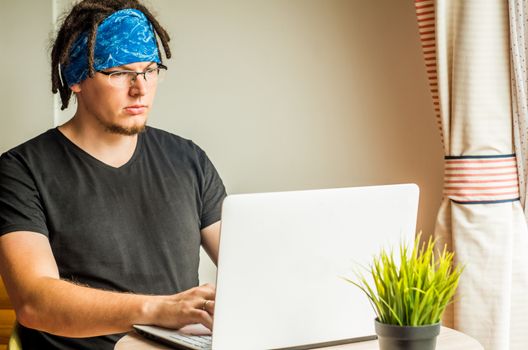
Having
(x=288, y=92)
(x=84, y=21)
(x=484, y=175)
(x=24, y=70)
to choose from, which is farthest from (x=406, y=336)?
(x=24, y=70)

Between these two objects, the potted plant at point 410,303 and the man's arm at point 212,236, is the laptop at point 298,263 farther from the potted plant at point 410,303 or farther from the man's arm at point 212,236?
the man's arm at point 212,236

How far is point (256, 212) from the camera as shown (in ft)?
→ 4.24

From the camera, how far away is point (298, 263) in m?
1.34

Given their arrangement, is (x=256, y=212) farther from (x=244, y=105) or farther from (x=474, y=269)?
(x=244, y=105)

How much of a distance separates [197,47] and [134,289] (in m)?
1.01

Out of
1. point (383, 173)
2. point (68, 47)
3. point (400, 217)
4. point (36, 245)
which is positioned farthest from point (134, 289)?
point (383, 173)

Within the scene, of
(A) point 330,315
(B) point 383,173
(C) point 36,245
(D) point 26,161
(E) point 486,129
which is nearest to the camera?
(A) point 330,315

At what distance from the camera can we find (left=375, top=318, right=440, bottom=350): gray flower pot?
1.22 metres

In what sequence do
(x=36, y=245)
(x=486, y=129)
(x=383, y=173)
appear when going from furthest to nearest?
1. (x=383, y=173)
2. (x=486, y=129)
3. (x=36, y=245)

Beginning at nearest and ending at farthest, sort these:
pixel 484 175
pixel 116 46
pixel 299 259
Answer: pixel 299 259 → pixel 116 46 → pixel 484 175

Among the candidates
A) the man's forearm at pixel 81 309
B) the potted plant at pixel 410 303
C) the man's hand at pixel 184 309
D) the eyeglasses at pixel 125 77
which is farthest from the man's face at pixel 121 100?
the potted plant at pixel 410 303

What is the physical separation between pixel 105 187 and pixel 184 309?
0.64 m

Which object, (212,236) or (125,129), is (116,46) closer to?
(125,129)

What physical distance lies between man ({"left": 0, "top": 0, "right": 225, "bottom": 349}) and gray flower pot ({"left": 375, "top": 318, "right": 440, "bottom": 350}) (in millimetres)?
762
